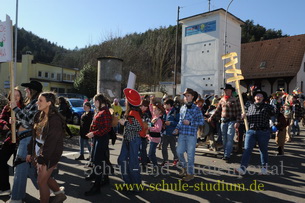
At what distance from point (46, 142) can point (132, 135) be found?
160 centimetres

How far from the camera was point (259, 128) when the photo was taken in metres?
5.45

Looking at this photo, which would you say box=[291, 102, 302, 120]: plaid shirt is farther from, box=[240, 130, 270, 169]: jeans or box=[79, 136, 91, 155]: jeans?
box=[79, 136, 91, 155]: jeans

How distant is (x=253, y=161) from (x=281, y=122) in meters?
1.31

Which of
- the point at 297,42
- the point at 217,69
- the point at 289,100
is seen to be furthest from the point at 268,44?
the point at 289,100

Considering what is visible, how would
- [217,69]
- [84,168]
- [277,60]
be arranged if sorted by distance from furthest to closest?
[277,60] → [217,69] → [84,168]

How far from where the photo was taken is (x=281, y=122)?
274 inches

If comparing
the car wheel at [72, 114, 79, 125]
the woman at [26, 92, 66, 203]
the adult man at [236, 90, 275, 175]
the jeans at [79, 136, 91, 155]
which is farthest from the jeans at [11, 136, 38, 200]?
the car wheel at [72, 114, 79, 125]

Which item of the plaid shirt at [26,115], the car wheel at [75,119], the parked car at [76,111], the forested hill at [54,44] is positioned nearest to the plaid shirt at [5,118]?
the plaid shirt at [26,115]

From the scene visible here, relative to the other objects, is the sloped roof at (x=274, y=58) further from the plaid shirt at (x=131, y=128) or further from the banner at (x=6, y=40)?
the banner at (x=6, y=40)

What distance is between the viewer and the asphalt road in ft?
14.3

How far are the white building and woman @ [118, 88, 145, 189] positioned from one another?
2487 cm

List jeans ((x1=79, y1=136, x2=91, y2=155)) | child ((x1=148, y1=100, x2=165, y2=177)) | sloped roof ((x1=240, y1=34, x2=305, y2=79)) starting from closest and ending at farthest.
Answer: child ((x1=148, y1=100, x2=165, y2=177)) < jeans ((x1=79, y1=136, x2=91, y2=155)) < sloped roof ((x1=240, y1=34, x2=305, y2=79))

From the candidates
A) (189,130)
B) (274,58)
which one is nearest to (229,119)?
(189,130)

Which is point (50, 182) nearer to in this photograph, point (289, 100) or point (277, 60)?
point (289, 100)
